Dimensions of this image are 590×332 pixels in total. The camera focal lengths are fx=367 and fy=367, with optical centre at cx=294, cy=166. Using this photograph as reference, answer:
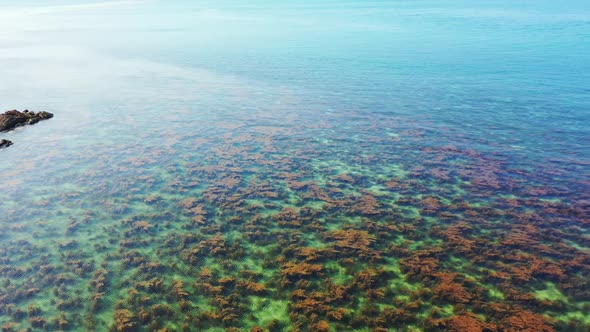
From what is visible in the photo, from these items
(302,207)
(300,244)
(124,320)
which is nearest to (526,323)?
(300,244)

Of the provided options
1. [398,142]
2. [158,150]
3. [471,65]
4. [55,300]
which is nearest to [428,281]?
[55,300]

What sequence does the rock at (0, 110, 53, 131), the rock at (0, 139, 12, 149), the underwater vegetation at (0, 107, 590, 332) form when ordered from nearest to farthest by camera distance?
the underwater vegetation at (0, 107, 590, 332) < the rock at (0, 139, 12, 149) < the rock at (0, 110, 53, 131)

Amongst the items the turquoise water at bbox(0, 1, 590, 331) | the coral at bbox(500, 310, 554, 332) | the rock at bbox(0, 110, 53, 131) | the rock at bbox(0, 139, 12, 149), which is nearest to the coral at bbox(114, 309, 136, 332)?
the turquoise water at bbox(0, 1, 590, 331)

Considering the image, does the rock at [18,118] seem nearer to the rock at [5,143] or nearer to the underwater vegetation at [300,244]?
the rock at [5,143]

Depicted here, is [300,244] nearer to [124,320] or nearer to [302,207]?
[302,207]

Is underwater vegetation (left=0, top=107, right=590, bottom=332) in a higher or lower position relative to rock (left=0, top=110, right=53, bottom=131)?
lower

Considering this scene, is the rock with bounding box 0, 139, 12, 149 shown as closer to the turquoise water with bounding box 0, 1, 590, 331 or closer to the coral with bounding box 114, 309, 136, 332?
the turquoise water with bounding box 0, 1, 590, 331

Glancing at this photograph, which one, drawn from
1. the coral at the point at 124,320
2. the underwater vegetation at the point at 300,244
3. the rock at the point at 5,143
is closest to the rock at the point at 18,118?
the rock at the point at 5,143
